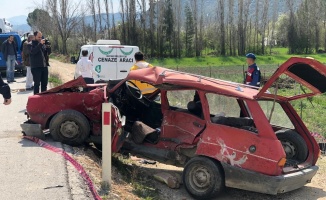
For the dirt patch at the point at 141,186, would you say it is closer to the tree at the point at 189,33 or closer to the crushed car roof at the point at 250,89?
the crushed car roof at the point at 250,89

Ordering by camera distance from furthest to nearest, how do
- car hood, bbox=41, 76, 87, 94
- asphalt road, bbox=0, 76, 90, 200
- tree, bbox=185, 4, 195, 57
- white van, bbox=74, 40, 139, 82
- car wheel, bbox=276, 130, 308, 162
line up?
tree, bbox=185, 4, 195, 57
white van, bbox=74, 40, 139, 82
car hood, bbox=41, 76, 87, 94
car wheel, bbox=276, 130, 308, 162
asphalt road, bbox=0, 76, 90, 200

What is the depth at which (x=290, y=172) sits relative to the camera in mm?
6207

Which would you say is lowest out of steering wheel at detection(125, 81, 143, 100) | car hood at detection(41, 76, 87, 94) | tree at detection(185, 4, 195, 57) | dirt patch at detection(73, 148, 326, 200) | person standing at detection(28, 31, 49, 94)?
dirt patch at detection(73, 148, 326, 200)

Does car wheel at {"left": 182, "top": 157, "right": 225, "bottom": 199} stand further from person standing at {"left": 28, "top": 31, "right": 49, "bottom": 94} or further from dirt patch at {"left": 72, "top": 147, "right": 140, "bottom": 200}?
person standing at {"left": 28, "top": 31, "right": 49, "bottom": 94}

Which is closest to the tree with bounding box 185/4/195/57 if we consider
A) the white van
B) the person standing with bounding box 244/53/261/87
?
the white van

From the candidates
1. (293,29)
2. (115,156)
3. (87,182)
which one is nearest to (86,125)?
(115,156)

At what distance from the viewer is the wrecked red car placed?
606cm

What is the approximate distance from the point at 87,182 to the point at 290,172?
9.25ft

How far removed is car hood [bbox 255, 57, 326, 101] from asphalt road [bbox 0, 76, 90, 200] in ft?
9.56

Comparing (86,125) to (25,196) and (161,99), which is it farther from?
(25,196)

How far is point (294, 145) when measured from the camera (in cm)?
708

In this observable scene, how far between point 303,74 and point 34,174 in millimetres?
4085

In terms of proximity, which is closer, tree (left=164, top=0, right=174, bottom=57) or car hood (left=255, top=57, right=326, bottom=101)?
car hood (left=255, top=57, right=326, bottom=101)

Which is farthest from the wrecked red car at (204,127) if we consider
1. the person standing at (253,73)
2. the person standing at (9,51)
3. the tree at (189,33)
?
the tree at (189,33)
